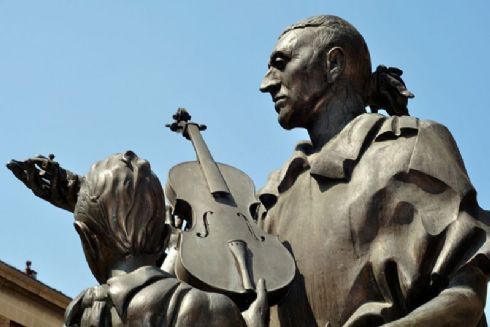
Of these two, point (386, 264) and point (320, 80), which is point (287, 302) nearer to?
point (386, 264)

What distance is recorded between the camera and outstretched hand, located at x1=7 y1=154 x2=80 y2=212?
7.46 meters

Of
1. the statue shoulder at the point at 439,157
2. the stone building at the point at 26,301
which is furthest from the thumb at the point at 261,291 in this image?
the stone building at the point at 26,301

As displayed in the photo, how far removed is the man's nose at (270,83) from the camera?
22.8 feet

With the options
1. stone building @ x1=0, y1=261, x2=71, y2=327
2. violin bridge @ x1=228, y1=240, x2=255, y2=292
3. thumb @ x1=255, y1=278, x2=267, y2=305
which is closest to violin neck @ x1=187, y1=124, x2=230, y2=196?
violin bridge @ x1=228, y1=240, x2=255, y2=292

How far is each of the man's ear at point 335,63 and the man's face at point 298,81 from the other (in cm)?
3

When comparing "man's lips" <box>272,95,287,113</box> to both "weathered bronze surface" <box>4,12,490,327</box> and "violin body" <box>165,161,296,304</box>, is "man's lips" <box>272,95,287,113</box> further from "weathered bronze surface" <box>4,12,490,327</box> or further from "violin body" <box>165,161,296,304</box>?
"violin body" <box>165,161,296,304</box>

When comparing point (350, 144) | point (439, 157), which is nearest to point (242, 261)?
point (350, 144)

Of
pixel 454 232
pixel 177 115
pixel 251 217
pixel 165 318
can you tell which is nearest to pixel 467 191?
pixel 454 232

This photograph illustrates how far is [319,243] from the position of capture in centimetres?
632

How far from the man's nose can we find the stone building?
23289mm

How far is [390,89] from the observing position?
23.4 feet

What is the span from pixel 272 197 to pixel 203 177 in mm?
372

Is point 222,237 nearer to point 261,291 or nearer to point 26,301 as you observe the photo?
point 261,291

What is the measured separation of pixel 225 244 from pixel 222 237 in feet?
0.23
